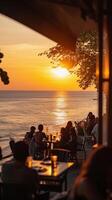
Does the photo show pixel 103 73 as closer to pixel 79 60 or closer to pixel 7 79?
pixel 7 79

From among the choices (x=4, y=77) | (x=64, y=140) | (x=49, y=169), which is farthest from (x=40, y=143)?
(x=49, y=169)

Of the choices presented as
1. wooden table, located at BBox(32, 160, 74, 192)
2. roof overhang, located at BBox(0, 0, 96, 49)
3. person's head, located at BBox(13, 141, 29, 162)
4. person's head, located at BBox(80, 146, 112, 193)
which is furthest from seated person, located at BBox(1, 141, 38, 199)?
person's head, located at BBox(80, 146, 112, 193)

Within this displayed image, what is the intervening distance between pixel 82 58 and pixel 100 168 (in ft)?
67.0

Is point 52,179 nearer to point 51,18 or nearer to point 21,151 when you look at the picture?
point 21,151

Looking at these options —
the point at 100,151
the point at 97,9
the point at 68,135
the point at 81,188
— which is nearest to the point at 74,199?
the point at 81,188

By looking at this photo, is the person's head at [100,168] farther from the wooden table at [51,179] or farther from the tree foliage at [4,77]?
the tree foliage at [4,77]

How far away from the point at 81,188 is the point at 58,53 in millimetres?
20933

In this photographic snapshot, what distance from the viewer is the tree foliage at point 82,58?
961 inches

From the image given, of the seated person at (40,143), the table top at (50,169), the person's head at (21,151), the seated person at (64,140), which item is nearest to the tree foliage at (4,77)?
the table top at (50,169)

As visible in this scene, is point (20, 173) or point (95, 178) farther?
point (20, 173)

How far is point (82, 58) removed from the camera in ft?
81.9

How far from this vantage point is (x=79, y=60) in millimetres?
25156

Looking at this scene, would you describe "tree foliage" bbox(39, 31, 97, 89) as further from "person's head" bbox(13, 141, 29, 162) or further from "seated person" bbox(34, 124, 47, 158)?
"person's head" bbox(13, 141, 29, 162)

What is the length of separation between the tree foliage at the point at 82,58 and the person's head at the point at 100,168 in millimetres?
19085
